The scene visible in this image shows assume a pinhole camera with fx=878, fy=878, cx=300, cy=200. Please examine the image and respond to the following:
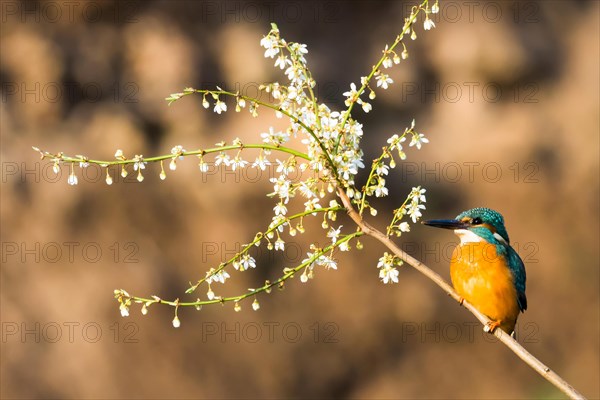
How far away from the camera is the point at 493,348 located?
3.98 m

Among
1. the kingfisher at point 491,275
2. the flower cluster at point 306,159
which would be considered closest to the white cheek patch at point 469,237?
the kingfisher at point 491,275

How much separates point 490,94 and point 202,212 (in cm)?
144

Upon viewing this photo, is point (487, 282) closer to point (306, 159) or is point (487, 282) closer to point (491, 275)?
point (491, 275)

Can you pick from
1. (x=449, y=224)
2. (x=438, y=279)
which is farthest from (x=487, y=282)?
(x=438, y=279)

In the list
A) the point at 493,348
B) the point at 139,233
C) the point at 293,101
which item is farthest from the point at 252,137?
the point at 293,101

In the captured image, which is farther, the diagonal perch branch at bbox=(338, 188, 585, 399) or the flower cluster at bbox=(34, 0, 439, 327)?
the flower cluster at bbox=(34, 0, 439, 327)

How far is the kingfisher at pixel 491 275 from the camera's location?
5.85 feet

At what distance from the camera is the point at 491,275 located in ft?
5.92

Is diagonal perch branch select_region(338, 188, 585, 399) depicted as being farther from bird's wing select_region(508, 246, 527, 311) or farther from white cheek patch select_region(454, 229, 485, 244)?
bird's wing select_region(508, 246, 527, 311)

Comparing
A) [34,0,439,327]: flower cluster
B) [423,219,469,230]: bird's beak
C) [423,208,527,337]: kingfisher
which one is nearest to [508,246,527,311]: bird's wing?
[423,208,527,337]: kingfisher

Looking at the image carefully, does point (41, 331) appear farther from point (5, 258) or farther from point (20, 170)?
point (20, 170)

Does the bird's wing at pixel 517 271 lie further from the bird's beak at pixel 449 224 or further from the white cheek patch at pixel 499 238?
the bird's beak at pixel 449 224

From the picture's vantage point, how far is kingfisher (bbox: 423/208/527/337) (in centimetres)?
178

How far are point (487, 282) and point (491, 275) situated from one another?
0.7 inches
